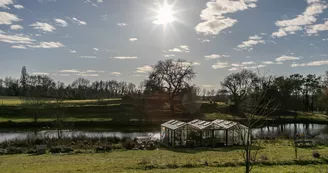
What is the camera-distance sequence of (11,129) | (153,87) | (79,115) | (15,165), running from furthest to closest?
(153,87)
(79,115)
(11,129)
(15,165)

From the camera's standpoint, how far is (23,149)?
22547 mm

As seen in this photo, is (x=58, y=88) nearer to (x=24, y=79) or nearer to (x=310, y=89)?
(x=24, y=79)

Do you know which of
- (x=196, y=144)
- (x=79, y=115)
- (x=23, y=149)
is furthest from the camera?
(x=79, y=115)

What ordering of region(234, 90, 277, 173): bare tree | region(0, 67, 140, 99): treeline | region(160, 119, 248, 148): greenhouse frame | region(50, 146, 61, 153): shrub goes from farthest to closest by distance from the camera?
region(0, 67, 140, 99): treeline, region(160, 119, 248, 148): greenhouse frame, region(50, 146, 61, 153): shrub, region(234, 90, 277, 173): bare tree

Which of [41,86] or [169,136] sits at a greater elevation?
[41,86]

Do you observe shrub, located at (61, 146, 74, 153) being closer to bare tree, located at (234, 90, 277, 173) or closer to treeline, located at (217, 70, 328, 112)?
bare tree, located at (234, 90, 277, 173)

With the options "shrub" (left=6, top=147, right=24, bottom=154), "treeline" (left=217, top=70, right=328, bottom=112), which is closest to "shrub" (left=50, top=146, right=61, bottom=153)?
"shrub" (left=6, top=147, right=24, bottom=154)

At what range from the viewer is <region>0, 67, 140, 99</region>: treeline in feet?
303

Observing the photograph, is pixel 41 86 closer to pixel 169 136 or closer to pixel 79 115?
pixel 79 115

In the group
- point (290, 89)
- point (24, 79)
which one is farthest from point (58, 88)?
point (290, 89)

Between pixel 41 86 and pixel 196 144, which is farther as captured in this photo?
pixel 41 86

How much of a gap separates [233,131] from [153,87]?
3815cm

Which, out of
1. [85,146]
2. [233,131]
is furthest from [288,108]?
[85,146]

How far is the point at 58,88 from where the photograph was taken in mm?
100625
